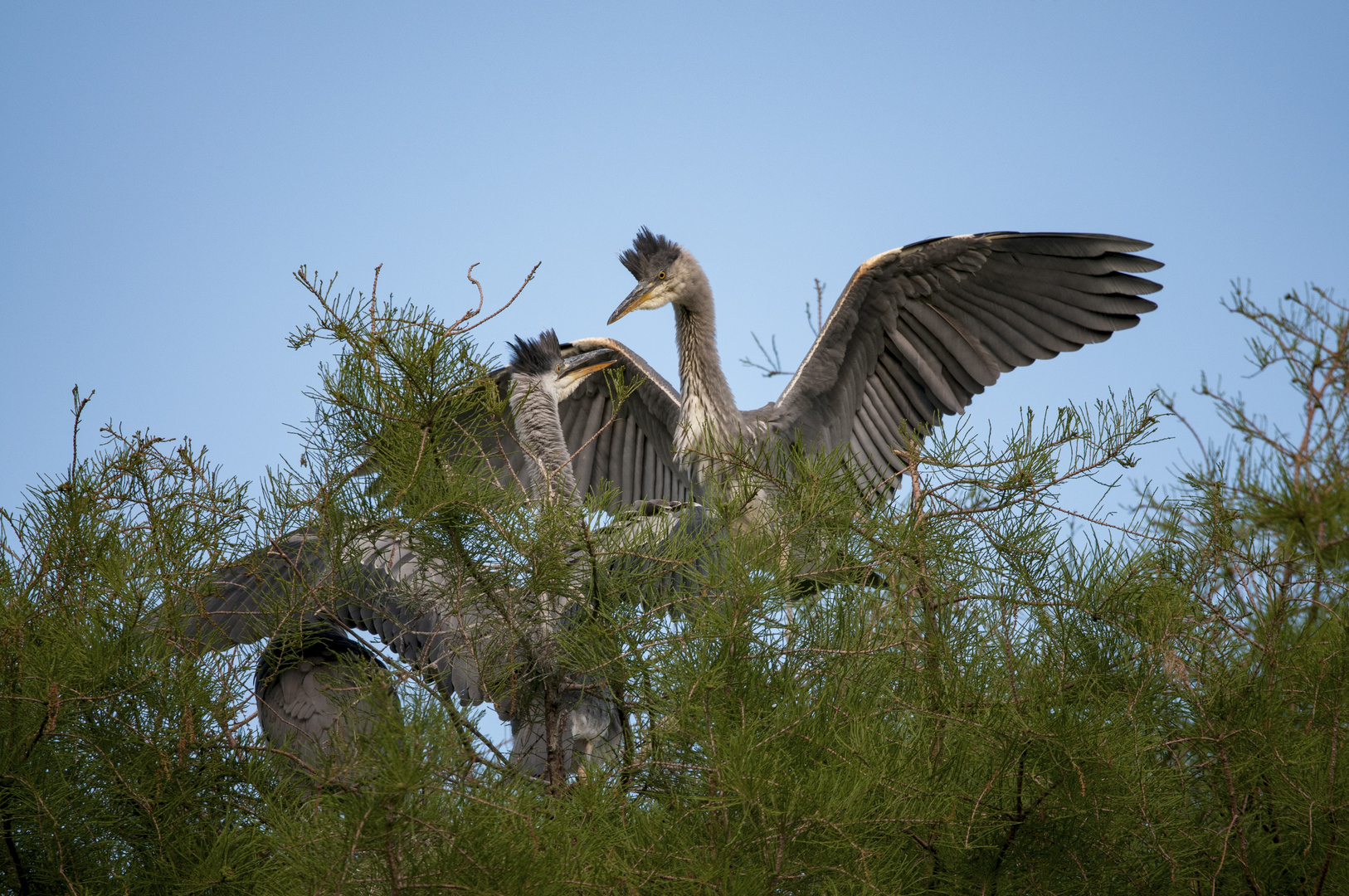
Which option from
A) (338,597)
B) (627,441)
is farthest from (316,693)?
(627,441)

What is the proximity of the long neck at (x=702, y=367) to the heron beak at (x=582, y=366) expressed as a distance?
431mm

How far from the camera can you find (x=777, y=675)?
1862 millimetres

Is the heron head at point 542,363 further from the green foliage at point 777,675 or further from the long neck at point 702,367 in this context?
the green foliage at point 777,675

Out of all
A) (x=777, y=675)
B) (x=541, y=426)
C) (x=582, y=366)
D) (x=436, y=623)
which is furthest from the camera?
(x=582, y=366)

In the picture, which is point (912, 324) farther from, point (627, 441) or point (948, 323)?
point (627, 441)

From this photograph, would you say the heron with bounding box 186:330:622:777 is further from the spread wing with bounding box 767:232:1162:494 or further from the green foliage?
the spread wing with bounding box 767:232:1162:494

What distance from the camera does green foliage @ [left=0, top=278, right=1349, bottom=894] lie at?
1.68m

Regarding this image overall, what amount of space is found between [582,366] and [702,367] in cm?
65

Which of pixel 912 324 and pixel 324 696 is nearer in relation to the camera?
pixel 324 696

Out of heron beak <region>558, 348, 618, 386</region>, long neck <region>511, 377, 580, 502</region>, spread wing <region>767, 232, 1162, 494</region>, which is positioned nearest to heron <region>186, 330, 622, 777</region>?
long neck <region>511, 377, 580, 502</region>

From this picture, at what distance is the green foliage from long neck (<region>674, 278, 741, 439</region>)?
3.10 m

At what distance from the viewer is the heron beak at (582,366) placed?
4.85m

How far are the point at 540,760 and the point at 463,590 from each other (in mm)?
902

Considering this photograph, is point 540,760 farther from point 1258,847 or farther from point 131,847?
point 1258,847
